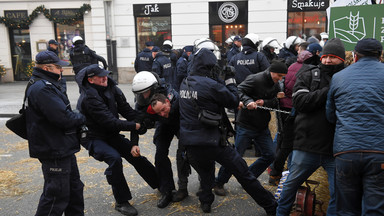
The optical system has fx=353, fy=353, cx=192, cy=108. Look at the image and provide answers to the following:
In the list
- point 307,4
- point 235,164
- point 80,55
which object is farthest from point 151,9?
point 235,164

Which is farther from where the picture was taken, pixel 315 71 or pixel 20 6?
pixel 20 6

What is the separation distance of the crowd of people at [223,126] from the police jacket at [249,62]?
150 centimetres

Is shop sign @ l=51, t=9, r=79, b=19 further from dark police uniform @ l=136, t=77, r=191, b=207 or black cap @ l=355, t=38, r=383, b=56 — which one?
black cap @ l=355, t=38, r=383, b=56

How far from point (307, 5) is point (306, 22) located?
2.47 ft

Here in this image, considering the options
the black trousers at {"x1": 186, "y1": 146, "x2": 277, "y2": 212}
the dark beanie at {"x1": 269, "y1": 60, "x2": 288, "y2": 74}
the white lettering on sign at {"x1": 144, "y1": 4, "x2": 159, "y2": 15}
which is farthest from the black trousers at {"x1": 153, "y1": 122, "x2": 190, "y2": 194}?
the white lettering on sign at {"x1": 144, "y1": 4, "x2": 159, "y2": 15}

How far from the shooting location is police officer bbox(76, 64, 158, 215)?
165 inches

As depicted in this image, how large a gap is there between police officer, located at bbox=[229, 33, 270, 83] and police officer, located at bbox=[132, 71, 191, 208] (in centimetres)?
258

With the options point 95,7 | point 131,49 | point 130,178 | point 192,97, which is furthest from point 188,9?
point 192,97

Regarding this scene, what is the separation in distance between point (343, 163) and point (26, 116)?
3.06 m

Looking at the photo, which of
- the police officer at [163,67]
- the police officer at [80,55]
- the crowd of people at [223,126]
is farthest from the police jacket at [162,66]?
the crowd of people at [223,126]

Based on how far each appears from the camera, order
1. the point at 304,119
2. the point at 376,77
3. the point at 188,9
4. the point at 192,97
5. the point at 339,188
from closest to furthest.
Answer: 1. the point at 376,77
2. the point at 339,188
3. the point at 304,119
4. the point at 192,97
5. the point at 188,9

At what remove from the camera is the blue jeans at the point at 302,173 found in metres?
3.43

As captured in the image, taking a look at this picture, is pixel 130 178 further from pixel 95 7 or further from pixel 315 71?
pixel 95 7

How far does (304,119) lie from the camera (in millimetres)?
3471
